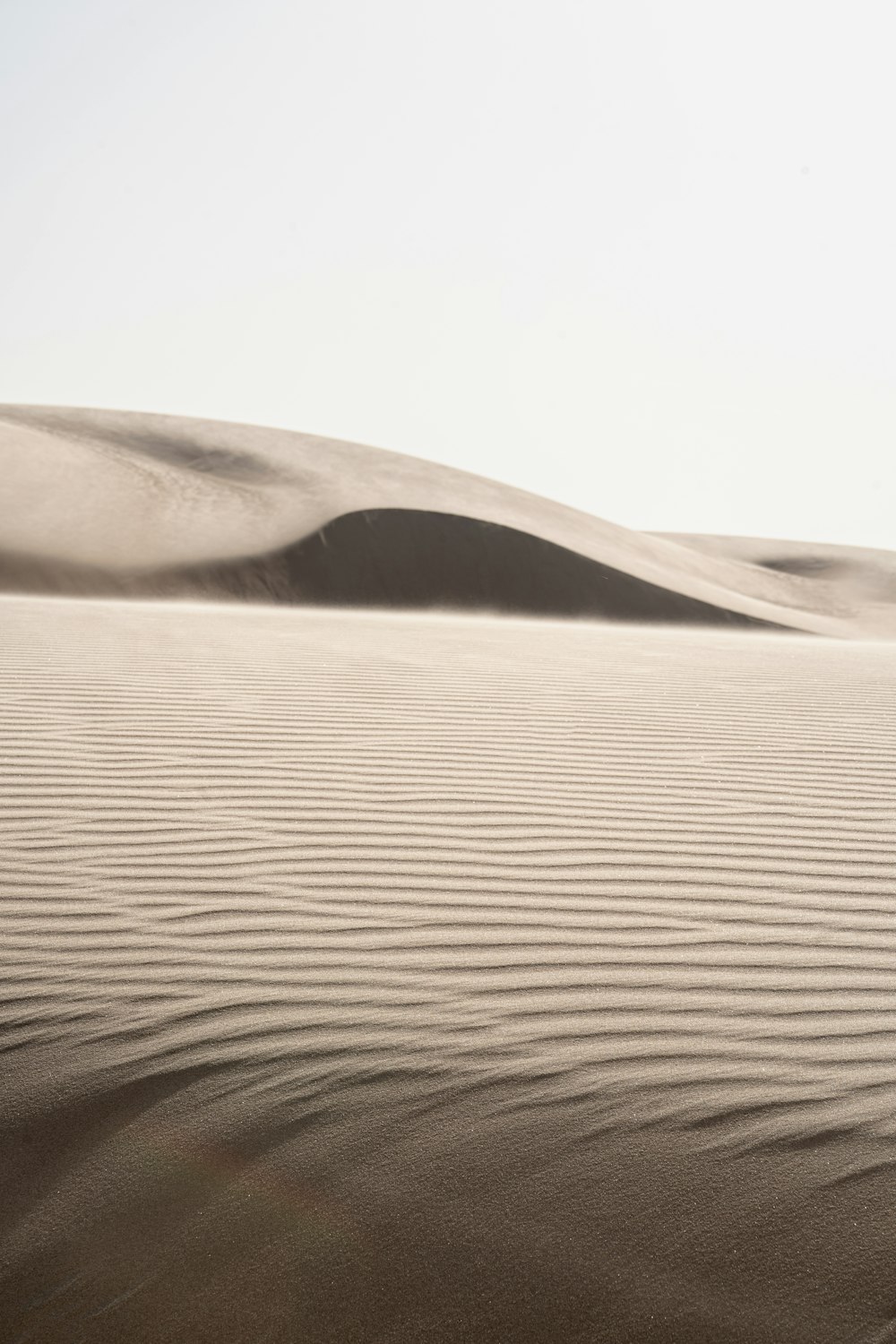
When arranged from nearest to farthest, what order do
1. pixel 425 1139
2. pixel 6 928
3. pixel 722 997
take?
pixel 425 1139 → pixel 722 997 → pixel 6 928

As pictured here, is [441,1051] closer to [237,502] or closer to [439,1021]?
[439,1021]

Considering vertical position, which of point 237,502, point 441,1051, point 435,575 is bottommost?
point 441,1051

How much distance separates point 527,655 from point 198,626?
9.78 ft

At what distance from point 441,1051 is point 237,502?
25965mm

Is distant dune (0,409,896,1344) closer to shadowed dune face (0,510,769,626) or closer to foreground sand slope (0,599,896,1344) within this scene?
foreground sand slope (0,599,896,1344)

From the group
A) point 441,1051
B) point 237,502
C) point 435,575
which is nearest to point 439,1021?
point 441,1051

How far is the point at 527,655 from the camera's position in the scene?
959 centimetres

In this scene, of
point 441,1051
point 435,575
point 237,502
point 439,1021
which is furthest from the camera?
point 237,502

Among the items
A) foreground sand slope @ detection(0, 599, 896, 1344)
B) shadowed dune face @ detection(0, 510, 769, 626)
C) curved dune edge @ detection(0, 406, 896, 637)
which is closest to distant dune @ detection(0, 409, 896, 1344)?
foreground sand slope @ detection(0, 599, 896, 1344)

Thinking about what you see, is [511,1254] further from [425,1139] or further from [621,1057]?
[621,1057]

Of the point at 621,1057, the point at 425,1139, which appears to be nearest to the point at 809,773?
the point at 621,1057

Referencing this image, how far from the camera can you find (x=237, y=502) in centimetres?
2769

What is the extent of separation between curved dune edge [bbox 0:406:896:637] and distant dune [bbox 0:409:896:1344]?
1760 centimetres

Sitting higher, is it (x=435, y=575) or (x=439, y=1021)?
(x=435, y=575)
